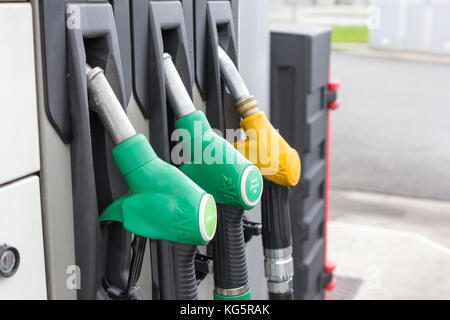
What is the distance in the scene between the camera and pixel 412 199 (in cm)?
502

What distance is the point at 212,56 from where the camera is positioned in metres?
1.20

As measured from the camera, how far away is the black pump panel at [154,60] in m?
1.01

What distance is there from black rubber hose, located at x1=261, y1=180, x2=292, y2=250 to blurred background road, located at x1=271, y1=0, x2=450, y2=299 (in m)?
2.14

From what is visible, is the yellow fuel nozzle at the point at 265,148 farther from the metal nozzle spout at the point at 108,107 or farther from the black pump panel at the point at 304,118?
the black pump panel at the point at 304,118

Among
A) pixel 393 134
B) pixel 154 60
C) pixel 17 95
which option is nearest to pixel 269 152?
pixel 154 60

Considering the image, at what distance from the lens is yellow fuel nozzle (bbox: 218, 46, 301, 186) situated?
114 centimetres

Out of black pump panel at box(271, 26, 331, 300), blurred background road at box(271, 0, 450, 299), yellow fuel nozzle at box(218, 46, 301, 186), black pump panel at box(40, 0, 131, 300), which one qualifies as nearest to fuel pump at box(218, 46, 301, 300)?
yellow fuel nozzle at box(218, 46, 301, 186)

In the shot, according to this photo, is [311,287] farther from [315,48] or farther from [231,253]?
[231,253]

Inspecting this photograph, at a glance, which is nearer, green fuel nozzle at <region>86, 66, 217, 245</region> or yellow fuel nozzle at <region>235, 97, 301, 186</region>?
green fuel nozzle at <region>86, 66, 217, 245</region>

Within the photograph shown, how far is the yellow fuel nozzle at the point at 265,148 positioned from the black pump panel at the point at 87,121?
0.27 metres

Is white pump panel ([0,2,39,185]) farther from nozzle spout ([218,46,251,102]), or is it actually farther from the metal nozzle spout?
nozzle spout ([218,46,251,102])

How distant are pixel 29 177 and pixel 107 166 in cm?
14

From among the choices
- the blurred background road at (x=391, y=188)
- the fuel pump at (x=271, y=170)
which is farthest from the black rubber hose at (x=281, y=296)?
the blurred background road at (x=391, y=188)
